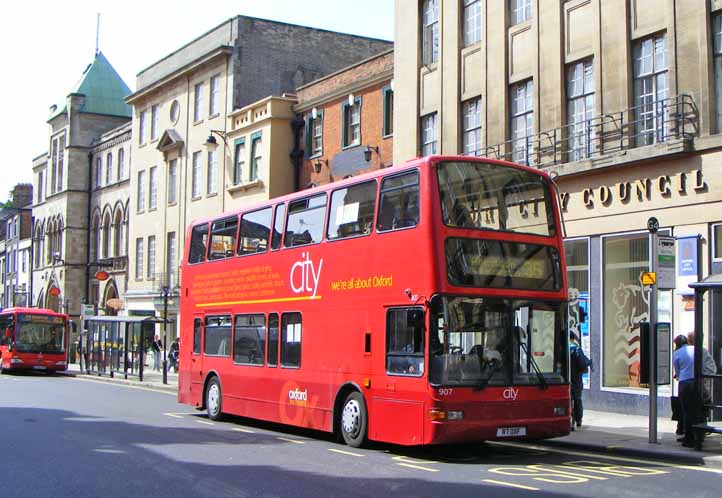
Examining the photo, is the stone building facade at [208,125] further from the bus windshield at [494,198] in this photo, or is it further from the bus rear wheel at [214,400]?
Answer: the bus windshield at [494,198]

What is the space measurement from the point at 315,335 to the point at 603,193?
8.02m

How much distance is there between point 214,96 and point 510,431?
3115cm

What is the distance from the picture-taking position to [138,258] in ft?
161

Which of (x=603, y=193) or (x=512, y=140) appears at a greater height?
(x=512, y=140)

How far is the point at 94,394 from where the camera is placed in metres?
26.5

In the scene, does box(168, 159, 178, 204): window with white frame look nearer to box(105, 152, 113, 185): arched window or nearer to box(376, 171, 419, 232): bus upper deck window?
box(105, 152, 113, 185): arched window

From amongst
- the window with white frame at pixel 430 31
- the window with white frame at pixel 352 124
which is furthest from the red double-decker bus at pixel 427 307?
the window with white frame at pixel 352 124

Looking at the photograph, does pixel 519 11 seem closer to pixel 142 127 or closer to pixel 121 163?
pixel 142 127

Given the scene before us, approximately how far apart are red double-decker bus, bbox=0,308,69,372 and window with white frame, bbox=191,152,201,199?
8251mm

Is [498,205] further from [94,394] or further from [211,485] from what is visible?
[94,394]

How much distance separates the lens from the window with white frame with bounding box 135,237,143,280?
48.7 meters

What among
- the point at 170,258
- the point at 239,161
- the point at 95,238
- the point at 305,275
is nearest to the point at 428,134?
the point at 305,275

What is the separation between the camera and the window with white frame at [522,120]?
22.4 metres

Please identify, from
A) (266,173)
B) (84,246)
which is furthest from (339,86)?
(84,246)
